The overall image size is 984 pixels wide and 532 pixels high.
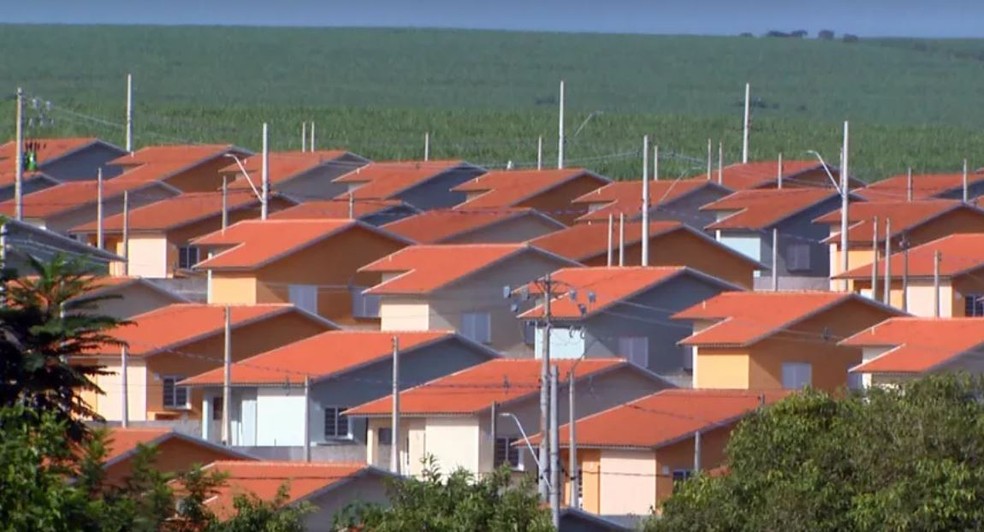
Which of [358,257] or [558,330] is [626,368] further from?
[358,257]

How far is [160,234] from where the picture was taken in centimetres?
7650

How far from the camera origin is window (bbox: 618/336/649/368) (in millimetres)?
61875

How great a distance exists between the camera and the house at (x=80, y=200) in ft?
258

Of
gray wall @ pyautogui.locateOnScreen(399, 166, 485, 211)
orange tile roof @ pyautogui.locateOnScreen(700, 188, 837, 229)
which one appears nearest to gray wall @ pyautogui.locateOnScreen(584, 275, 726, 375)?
orange tile roof @ pyautogui.locateOnScreen(700, 188, 837, 229)

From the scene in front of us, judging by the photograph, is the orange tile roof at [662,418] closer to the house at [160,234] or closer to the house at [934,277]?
the house at [934,277]

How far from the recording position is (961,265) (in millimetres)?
65000

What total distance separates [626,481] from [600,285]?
39.9ft

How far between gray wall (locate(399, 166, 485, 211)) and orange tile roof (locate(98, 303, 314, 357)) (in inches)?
1008

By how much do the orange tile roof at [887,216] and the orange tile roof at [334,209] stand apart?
1314cm

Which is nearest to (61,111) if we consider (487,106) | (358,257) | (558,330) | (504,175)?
(487,106)

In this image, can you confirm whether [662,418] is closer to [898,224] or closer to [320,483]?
[320,483]

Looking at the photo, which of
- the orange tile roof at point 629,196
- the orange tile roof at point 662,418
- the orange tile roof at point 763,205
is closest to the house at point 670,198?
the orange tile roof at point 629,196

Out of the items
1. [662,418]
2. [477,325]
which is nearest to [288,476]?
[662,418]

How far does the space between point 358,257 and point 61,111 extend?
6253 cm
